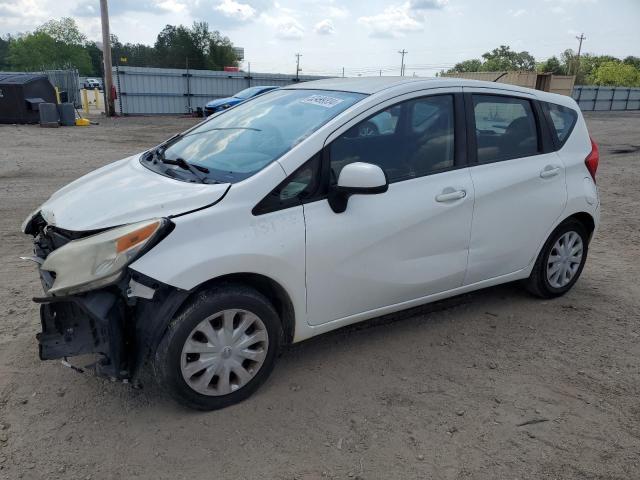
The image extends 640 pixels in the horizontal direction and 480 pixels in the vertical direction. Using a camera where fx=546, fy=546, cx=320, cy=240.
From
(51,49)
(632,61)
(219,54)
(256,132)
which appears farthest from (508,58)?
(256,132)

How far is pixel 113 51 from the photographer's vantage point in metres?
54.4

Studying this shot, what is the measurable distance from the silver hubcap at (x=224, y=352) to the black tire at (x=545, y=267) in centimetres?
249

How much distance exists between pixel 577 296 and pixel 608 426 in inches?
76.3

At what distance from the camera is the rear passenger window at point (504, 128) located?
3824 mm

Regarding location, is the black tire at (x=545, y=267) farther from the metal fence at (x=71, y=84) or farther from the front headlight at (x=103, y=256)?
the metal fence at (x=71, y=84)

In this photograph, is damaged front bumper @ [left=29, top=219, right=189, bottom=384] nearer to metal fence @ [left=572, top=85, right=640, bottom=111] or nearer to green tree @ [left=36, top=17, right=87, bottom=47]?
metal fence @ [left=572, top=85, right=640, bottom=111]

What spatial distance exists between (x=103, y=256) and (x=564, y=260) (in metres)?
3.59

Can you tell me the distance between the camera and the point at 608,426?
9.68 feet

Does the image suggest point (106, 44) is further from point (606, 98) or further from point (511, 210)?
point (606, 98)

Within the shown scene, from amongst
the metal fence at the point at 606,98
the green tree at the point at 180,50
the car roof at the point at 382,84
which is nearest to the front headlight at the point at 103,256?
the car roof at the point at 382,84

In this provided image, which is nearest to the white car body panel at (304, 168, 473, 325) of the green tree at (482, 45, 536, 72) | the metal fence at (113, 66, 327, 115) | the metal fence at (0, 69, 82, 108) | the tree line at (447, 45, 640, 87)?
the metal fence at (113, 66, 327, 115)

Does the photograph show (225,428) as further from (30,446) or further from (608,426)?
(608,426)

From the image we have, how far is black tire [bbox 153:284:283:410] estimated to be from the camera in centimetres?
271

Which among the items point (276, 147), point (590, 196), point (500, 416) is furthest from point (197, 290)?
point (590, 196)
